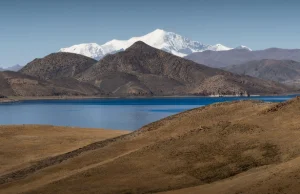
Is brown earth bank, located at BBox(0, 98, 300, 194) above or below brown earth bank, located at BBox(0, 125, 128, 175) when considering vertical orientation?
above

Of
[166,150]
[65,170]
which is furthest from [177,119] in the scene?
[65,170]

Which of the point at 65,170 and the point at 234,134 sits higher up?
the point at 234,134

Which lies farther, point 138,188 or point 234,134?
point 234,134

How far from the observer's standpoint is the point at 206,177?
48750mm

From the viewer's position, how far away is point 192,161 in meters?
53.2

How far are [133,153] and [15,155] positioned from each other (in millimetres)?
29792

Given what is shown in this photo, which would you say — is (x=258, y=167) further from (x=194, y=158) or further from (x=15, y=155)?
(x=15, y=155)

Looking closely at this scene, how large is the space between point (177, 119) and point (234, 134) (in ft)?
51.2

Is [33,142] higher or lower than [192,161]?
lower

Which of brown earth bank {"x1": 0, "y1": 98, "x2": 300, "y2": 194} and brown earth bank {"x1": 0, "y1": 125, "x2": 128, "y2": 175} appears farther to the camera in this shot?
brown earth bank {"x1": 0, "y1": 125, "x2": 128, "y2": 175}

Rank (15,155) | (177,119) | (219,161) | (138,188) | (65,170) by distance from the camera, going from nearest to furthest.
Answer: (138,188) → (219,161) → (65,170) → (177,119) → (15,155)

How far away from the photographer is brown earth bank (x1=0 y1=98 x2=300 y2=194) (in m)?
45.0

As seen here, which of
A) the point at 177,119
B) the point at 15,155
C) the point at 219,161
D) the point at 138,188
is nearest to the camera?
the point at 138,188

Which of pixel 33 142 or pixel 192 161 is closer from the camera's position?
pixel 192 161
